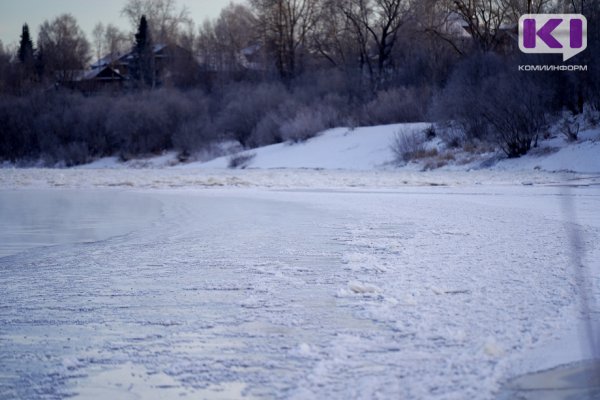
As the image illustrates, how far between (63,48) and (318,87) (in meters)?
36.5

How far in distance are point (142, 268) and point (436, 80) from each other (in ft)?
98.6

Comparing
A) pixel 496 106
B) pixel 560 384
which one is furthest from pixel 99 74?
pixel 560 384

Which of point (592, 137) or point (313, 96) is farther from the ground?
point (313, 96)

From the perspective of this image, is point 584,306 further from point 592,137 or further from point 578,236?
point 592,137

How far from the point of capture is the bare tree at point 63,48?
2554 inches

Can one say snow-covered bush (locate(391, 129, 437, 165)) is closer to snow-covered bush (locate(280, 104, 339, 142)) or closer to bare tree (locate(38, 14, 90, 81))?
snow-covered bush (locate(280, 104, 339, 142))

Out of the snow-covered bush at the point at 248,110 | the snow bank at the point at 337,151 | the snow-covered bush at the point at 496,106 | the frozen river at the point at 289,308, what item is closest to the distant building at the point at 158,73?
the snow-covered bush at the point at 248,110

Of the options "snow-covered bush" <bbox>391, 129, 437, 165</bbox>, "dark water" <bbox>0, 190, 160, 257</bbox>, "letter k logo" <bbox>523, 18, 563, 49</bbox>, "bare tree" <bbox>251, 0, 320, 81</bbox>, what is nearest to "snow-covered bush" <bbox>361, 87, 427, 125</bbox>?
"snow-covered bush" <bbox>391, 129, 437, 165</bbox>

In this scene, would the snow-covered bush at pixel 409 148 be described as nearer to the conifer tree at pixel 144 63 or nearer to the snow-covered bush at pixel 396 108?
the snow-covered bush at pixel 396 108

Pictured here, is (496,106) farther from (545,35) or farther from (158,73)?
(158,73)

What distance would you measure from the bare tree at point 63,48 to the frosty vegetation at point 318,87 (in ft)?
11.6

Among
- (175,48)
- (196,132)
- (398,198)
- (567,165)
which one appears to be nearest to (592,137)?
(567,165)

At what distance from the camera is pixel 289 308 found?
12.7 ft

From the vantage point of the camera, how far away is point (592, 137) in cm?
1975
